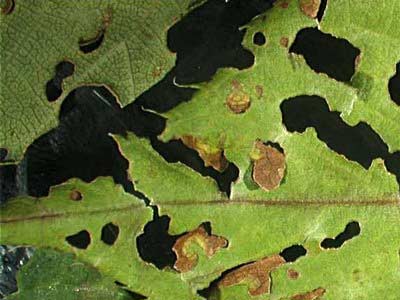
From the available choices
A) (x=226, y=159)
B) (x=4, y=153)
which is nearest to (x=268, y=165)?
(x=226, y=159)

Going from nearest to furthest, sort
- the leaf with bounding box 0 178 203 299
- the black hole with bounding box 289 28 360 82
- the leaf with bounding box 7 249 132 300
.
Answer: the leaf with bounding box 0 178 203 299, the black hole with bounding box 289 28 360 82, the leaf with bounding box 7 249 132 300

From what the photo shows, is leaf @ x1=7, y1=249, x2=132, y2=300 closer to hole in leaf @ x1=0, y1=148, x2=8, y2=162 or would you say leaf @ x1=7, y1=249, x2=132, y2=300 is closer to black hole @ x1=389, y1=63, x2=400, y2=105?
hole in leaf @ x1=0, y1=148, x2=8, y2=162

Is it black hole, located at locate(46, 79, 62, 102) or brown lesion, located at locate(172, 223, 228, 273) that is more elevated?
black hole, located at locate(46, 79, 62, 102)

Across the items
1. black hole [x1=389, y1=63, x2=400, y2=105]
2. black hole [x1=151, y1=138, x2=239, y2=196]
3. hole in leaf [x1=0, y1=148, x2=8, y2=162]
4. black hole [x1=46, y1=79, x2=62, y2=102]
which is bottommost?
hole in leaf [x1=0, y1=148, x2=8, y2=162]

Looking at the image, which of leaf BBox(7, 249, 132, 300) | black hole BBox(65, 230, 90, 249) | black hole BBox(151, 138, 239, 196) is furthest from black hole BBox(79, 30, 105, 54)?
leaf BBox(7, 249, 132, 300)

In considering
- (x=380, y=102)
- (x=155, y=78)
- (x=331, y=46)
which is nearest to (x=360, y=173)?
(x=380, y=102)

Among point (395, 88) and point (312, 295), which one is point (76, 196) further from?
point (395, 88)

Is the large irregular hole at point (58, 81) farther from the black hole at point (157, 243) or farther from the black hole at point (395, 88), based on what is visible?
the black hole at point (395, 88)


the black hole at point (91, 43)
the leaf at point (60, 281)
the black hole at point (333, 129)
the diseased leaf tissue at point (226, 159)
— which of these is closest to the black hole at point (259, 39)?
the diseased leaf tissue at point (226, 159)
